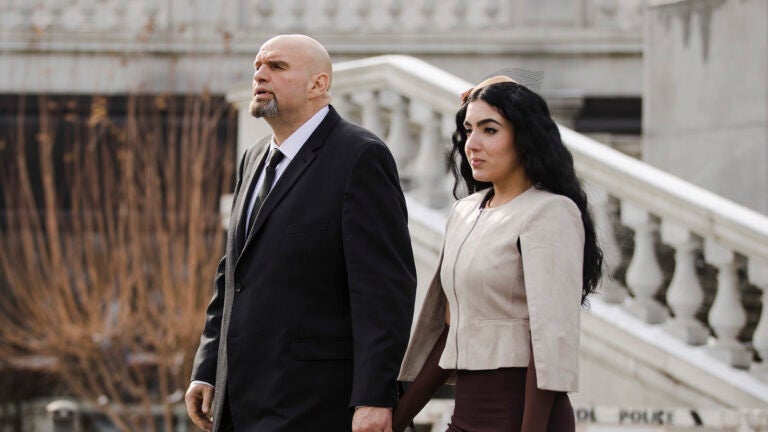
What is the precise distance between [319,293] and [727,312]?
9.32ft

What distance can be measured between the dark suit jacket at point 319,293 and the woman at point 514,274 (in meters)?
0.23

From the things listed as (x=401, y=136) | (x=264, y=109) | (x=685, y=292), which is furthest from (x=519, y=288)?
(x=401, y=136)

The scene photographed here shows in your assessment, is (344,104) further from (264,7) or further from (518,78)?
(264,7)

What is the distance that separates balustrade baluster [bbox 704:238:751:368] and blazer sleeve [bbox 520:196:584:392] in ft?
9.43

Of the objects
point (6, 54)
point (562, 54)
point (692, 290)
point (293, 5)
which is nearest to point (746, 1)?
point (692, 290)

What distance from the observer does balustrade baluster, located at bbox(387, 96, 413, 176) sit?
6.95m

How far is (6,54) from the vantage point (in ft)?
40.3

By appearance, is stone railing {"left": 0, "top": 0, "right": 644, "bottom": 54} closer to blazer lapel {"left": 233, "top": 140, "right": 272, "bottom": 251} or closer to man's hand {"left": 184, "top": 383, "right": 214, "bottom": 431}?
blazer lapel {"left": 233, "top": 140, "right": 272, "bottom": 251}

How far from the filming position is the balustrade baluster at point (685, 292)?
19.4ft

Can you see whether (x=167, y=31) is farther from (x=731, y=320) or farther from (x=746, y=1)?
(x=731, y=320)

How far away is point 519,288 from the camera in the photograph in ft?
10.4

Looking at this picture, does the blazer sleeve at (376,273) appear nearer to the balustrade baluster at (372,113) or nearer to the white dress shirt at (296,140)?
the white dress shirt at (296,140)

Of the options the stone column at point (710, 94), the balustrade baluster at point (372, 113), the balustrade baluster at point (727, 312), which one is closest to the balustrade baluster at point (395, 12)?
the stone column at point (710, 94)

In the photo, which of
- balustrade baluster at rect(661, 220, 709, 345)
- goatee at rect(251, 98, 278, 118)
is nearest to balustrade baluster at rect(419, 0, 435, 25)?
balustrade baluster at rect(661, 220, 709, 345)
